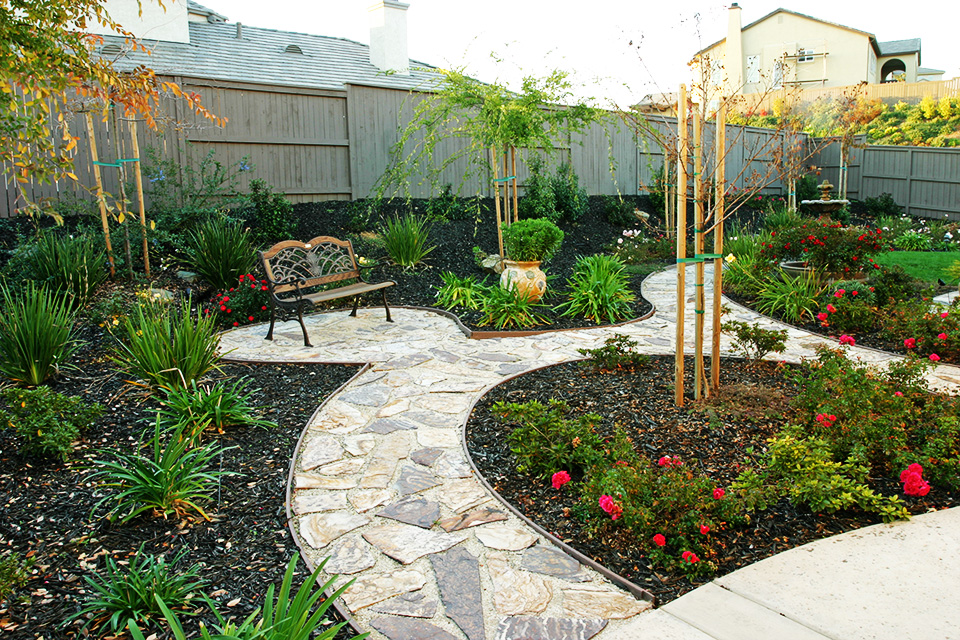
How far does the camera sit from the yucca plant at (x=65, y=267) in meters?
6.31

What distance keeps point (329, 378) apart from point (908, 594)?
12.6 ft

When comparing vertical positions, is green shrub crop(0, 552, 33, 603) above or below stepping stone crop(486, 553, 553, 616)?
above

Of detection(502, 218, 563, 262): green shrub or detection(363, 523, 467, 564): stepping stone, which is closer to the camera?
detection(363, 523, 467, 564): stepping stone

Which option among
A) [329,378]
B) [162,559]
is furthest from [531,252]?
[162,559]

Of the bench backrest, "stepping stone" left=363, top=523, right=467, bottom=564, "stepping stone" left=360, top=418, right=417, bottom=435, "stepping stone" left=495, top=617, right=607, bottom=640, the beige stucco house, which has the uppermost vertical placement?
the beige stucco house

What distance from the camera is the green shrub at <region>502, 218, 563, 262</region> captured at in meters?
6.90

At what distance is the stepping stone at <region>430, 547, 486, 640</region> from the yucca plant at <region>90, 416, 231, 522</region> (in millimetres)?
1112

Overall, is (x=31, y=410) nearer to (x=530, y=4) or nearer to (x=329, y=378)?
(x=329, y=378)

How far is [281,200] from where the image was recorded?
29.0 feet

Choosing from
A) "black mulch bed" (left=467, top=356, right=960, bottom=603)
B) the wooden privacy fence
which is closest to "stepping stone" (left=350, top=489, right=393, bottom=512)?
"black mulch bed" (left=467, top=356, right=960, bottom=603)

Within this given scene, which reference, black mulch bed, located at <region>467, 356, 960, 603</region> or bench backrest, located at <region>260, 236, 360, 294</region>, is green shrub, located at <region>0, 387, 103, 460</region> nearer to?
black mulch bed, located at <region>467, 356, 960, 603</region>

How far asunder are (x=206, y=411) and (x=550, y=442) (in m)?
2.02

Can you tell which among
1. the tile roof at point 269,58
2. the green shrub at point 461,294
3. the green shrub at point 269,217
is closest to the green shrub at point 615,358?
the green shrub at point 461,294

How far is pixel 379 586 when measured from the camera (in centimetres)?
251
